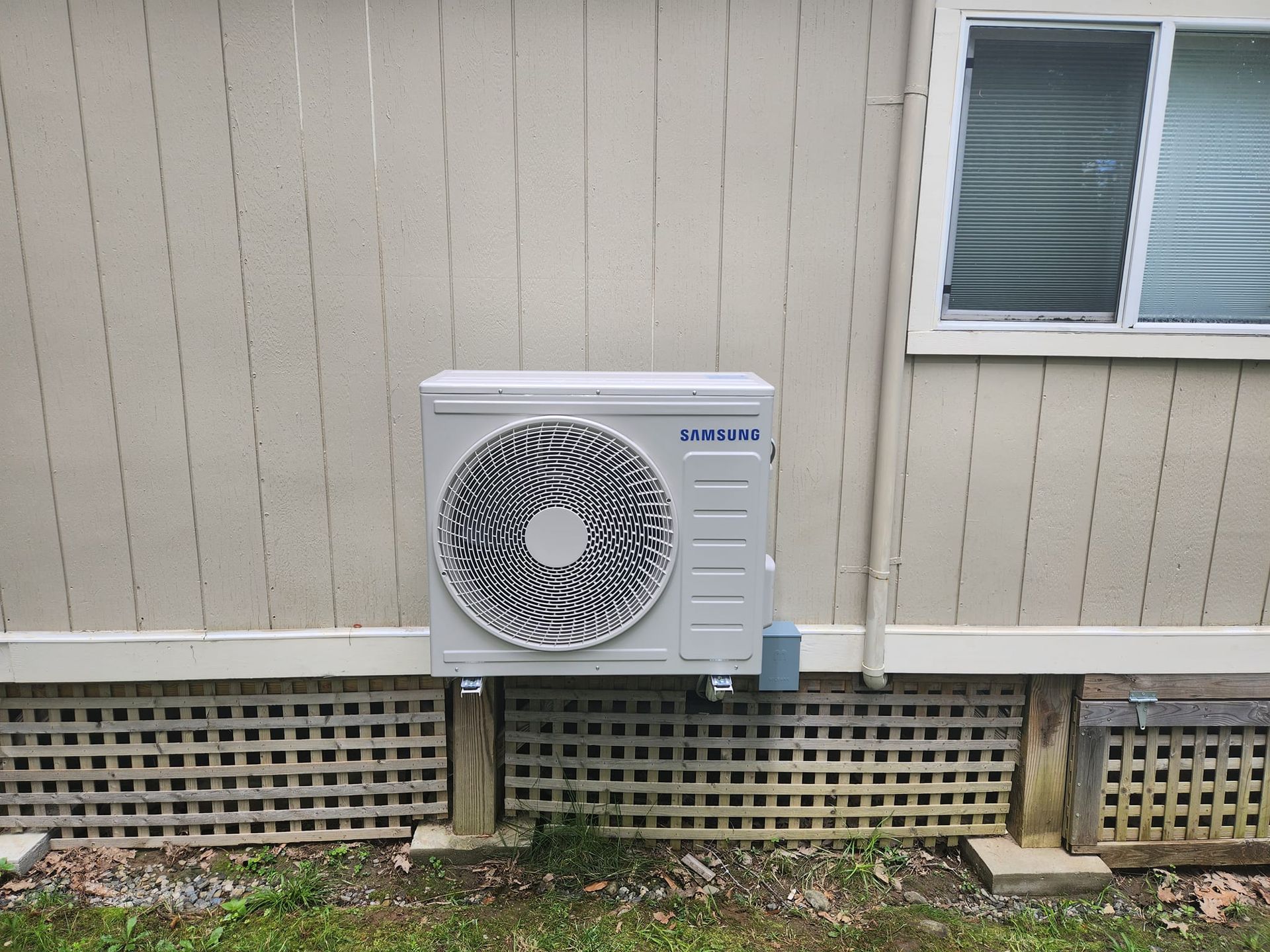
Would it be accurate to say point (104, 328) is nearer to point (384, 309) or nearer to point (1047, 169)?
point (384, 309)

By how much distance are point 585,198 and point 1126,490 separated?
1.85 meters

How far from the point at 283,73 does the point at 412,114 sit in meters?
0.36

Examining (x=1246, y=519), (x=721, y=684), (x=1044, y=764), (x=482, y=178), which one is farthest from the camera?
(x=1044, y=764)

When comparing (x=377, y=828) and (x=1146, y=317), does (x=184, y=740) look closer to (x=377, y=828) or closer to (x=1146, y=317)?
(x=377, y=828)

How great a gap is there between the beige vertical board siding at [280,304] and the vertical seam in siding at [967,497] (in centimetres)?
192

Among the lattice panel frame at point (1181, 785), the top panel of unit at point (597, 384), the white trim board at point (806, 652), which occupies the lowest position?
the lattice panel frame at point (1181, 785)

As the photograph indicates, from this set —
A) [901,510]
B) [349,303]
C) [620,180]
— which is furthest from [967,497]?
[349,303]

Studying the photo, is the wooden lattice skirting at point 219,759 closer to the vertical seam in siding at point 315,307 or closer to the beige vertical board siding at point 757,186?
the vertical seam in siding at point 315,307

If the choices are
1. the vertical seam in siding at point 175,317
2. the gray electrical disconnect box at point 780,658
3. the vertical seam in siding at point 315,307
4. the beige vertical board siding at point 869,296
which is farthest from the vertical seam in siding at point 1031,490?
the vertical seam in siding at point 175,317

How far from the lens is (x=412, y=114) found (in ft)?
6.62

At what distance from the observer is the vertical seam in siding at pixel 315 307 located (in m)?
1.99

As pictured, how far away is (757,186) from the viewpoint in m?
2.08

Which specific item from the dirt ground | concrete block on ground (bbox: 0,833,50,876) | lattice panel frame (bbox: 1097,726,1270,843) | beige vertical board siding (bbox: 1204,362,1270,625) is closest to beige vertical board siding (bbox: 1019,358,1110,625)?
beige vertical board siding (bbox: 1204,362,1270,625)

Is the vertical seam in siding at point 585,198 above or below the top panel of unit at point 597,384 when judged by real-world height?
above
